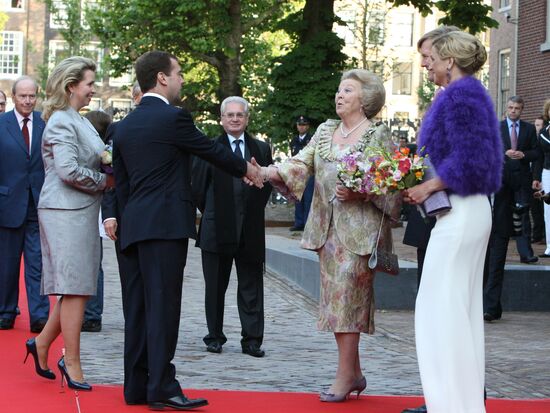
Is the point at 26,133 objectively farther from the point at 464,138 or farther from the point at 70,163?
the point at 464,138

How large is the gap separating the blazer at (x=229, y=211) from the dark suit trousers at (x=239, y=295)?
13cm

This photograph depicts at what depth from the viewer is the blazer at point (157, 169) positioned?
7.41 metres

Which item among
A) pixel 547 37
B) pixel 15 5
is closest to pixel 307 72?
pixel 547 37

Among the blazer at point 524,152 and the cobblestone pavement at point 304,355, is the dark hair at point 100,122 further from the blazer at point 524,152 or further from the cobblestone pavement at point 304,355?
the blazer at point 524,152

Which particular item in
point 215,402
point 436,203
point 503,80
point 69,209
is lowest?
point 215,402

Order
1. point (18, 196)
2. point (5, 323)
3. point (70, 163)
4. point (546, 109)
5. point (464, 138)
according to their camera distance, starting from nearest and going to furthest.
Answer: point (464, 138), point (70, 163), point (5, 323), point (18, 196), point (546, 109)

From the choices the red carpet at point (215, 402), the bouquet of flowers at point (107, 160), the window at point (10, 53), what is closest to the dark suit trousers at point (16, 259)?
the red carpet at point (215, 402)

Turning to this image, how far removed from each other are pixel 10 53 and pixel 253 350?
2563 inches

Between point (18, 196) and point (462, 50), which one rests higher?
point (462, 50)

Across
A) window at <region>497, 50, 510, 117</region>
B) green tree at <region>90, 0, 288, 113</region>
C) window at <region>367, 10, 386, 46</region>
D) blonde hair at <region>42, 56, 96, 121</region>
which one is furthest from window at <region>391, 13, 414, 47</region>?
blonde hair at <region>42, 56, 96, 121</region>

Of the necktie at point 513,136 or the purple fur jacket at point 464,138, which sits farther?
the necktie at point 513,136

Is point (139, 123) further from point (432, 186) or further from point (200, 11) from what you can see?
point (200, 11)

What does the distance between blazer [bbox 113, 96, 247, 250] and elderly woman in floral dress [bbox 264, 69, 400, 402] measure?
0.88 m

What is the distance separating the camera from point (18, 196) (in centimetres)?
1123
